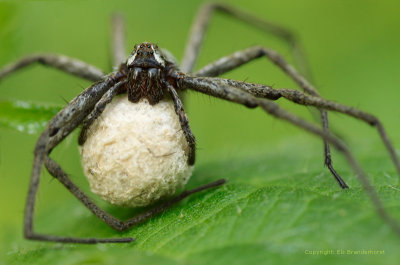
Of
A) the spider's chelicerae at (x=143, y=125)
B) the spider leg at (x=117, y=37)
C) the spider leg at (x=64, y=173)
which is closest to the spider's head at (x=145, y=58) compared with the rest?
the spider's chelicerae at (x=143, y=125)

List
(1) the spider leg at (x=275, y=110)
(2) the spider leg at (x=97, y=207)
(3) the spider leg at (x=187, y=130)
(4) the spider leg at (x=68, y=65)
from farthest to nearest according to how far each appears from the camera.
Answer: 1. (4) the spider leg at (x=68, y=65)
2. (3) the spider leg at (x=187, y=130)
3. (2) the spider leg at (x=97, y=207)
4. (1) the spider leg at (x=275, y=110)

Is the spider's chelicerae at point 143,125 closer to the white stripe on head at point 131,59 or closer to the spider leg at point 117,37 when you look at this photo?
the white stripe on head at point 131,59

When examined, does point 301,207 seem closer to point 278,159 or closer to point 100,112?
point 100,112

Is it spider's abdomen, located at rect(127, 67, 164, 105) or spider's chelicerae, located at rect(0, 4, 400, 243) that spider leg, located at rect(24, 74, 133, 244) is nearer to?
spider's chelicerae, located at rect(0, 4, 400, 243)

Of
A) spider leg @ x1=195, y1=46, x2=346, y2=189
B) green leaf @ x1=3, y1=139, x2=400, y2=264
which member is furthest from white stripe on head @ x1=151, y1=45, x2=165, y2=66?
green leaf @ x1=3, y1=139, x2=400, y2=264

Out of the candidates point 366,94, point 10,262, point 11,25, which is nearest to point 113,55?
point 11,25

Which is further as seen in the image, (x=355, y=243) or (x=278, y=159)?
(x=278, y=159)
